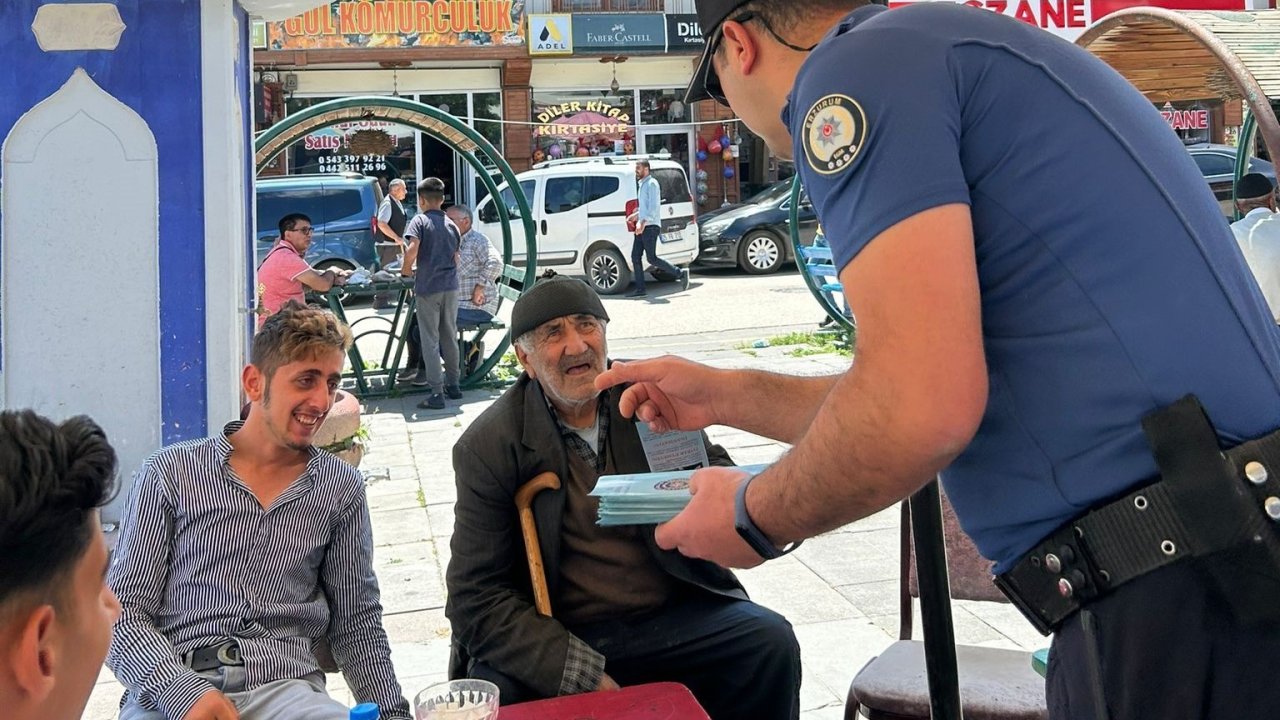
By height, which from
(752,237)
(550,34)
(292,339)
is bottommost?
→ (292,339)

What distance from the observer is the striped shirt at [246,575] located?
2770 millimetres

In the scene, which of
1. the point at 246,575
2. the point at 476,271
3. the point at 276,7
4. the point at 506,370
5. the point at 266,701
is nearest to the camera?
the point at 266,701

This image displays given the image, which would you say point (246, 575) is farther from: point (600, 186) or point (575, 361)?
point (600, 186)

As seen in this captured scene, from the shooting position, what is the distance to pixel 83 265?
211 inches

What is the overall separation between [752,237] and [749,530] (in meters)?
16.4

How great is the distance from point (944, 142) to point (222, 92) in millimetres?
4789

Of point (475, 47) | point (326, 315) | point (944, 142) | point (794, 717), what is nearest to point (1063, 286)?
point (944, 142)

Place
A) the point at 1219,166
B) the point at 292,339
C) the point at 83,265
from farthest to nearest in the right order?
the point at 1219,166 → the point at 83,265 → the point at 292,339

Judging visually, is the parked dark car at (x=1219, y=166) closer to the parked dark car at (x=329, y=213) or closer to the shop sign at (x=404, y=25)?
the parked dark car at (x=329, y=213)

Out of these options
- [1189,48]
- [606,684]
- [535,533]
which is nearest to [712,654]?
[606,684]

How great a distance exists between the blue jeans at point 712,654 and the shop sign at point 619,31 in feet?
66.2

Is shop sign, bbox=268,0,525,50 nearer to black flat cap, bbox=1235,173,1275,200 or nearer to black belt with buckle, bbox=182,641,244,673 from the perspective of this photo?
black flat cap, bbox=1235,173,1275,200

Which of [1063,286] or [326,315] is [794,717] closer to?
[326,315]

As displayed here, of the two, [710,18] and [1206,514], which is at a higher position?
[710,18]
